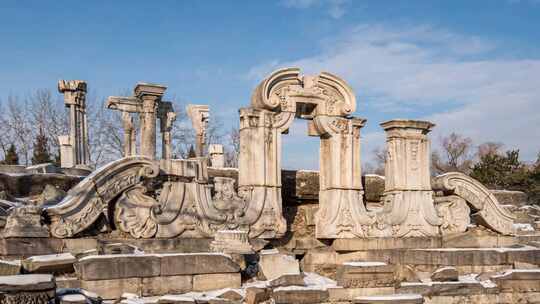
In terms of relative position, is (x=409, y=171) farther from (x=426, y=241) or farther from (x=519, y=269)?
(x=519, y=269)

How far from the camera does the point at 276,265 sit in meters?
8.49

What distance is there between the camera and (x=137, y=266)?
6.90m

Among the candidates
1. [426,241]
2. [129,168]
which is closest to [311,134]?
→ [426,241]

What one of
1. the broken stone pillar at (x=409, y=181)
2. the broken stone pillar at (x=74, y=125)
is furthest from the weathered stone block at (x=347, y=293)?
the broken stone pillar at (x=74, y=125)

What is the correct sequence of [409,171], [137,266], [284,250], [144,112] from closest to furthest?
[137,266], [284,250], [409,171], [144,112]

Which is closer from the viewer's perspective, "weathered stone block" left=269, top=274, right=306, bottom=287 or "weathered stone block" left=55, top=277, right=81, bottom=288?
"weathered stone block" left=55, top=277, right=81, bottom=288

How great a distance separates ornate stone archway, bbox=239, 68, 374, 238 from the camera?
32.4 ft

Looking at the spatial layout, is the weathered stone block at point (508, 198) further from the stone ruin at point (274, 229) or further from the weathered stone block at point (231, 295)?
the weathered stone block at point (231, 295)

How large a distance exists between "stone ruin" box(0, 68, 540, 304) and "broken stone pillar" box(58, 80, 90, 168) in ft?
28.9

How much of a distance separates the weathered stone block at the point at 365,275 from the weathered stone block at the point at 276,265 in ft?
4.16

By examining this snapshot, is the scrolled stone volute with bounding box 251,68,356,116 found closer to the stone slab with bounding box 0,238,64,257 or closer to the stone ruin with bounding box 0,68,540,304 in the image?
the stone ruin with bounding box 0,68,540,304

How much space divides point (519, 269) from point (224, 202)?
497cm

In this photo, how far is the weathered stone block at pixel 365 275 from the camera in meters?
7.30

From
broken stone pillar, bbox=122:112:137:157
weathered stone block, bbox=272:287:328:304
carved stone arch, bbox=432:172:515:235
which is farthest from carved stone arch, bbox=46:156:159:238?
broken stone pillar, bbox=122:112:137:157
